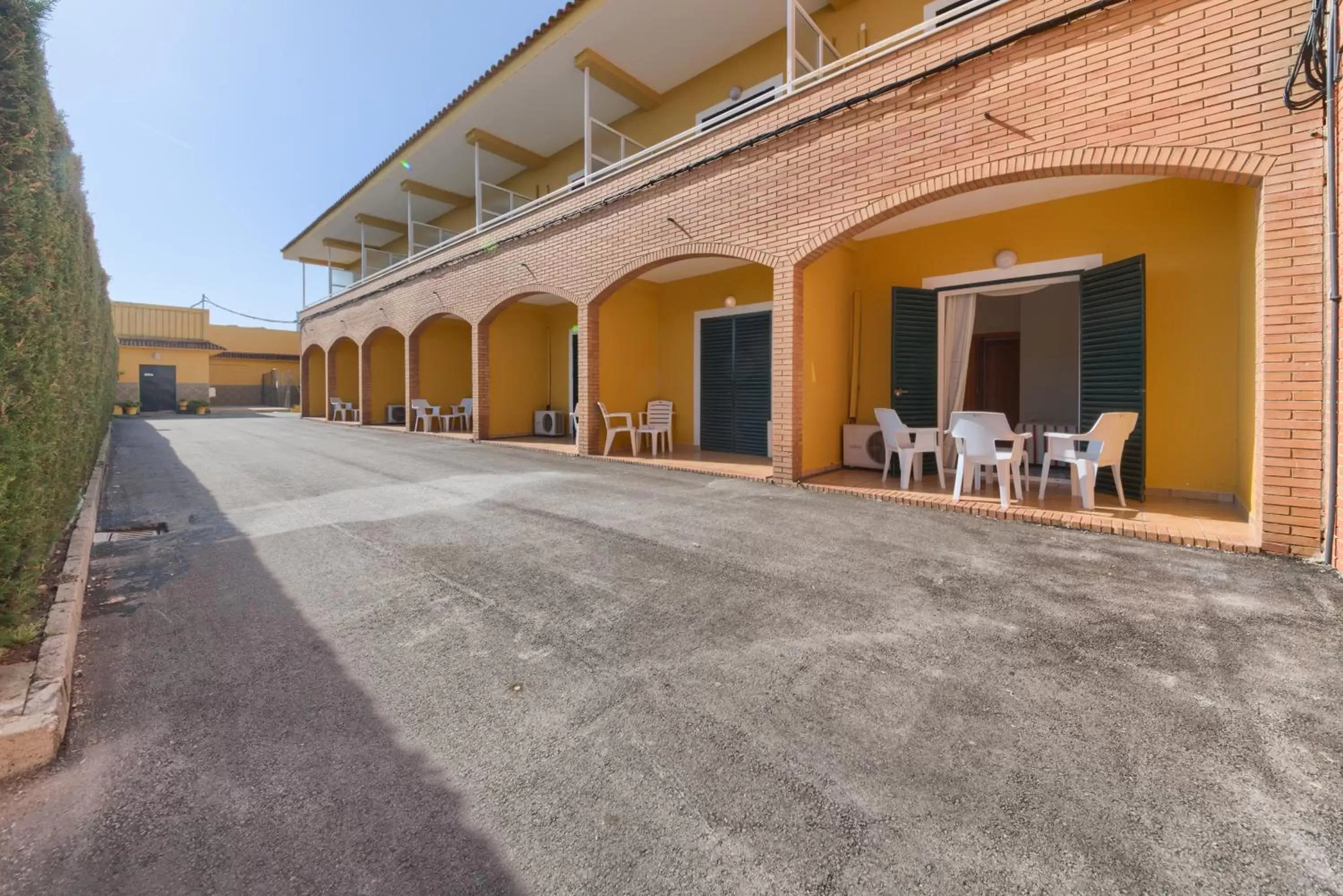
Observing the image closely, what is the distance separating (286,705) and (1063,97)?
7.04 metres

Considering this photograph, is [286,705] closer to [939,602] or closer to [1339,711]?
[939,602]

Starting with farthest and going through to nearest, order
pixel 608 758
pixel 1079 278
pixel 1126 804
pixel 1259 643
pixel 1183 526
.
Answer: pixel 1079 278 < pixel 1183 526 < pixel 1259 643 < pixel 608 758 < pixel 1126 804

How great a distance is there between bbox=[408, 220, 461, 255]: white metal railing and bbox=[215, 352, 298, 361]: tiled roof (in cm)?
2010

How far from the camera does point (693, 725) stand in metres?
2.00

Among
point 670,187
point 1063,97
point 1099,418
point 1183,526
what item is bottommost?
point 1183,526

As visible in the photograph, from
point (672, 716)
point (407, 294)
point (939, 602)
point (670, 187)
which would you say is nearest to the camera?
point (672, 716)

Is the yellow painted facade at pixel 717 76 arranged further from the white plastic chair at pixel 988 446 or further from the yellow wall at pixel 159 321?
the yellow wall at pixel 159 321

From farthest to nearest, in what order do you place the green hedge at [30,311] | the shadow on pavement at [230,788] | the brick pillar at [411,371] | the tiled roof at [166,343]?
the tiled roof at [166,343] → the brick pillar at [411,371] → the green hedge at [30,311] → the shadow on pavement at [230,788]

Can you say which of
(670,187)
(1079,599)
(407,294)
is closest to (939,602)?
(1079,599)

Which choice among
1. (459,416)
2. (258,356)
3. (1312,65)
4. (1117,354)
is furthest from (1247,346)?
(258,356)

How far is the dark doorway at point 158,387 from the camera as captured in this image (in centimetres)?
2585

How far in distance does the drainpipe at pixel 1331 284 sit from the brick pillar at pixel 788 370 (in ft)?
13.8

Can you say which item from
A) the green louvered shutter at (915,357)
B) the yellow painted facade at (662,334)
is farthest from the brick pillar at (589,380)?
the green louvered shutter at (915,357)

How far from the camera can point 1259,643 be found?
2.62 metres
